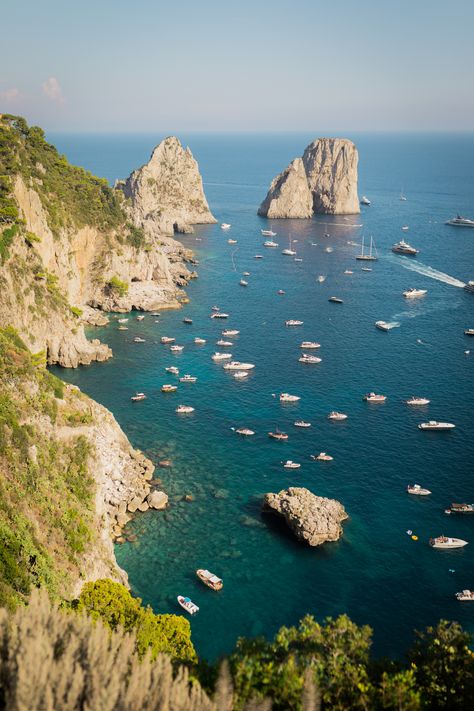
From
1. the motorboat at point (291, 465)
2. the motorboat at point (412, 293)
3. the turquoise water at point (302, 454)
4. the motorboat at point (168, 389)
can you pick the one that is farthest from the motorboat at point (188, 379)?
the motorboat at point (412, 293)

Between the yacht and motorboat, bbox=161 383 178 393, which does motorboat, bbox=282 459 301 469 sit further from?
the yacht

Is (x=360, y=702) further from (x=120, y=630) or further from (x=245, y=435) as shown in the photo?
(x=245, y=435)

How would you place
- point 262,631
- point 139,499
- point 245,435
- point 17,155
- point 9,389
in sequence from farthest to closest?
point 17,155
point 245,435
point 139,499
point 9,389
point 262,631

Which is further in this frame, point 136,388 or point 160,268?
point 160,268

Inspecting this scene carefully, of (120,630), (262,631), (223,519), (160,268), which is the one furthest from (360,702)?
(160,268)

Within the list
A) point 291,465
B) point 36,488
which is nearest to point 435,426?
point 291,465

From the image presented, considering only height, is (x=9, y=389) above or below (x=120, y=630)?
above

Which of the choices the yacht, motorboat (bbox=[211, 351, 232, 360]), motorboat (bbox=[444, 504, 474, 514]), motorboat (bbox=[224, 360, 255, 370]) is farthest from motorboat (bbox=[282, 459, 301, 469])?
the yacht
